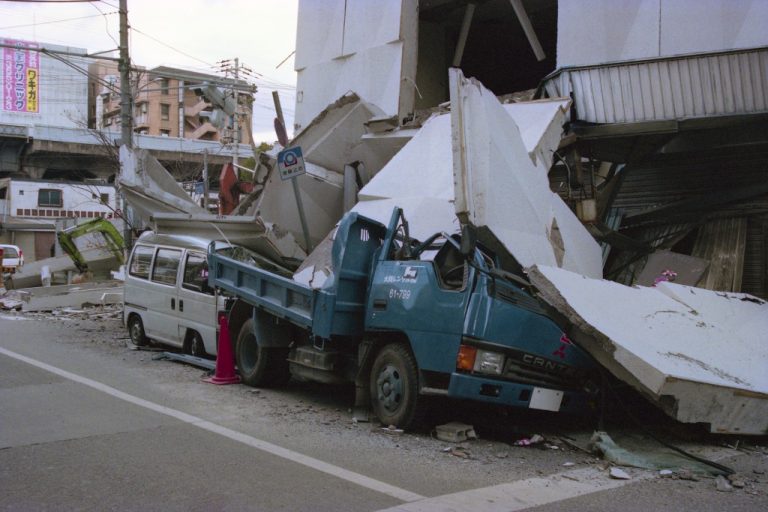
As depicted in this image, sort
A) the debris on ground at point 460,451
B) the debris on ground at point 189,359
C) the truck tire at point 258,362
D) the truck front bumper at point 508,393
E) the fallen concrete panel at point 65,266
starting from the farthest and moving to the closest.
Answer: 1. the fallen concrete panel at point 65,266
2. the debris on ground at point 189,359
3. the truck tire at point 258,362
4. the truck front bumper at point 508,393
5. the debris on ground at point 460,451

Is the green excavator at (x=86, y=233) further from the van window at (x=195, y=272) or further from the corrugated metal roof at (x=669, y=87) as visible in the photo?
the corrugated metal roof at (x=669, y=87)

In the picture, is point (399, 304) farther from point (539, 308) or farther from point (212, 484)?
point (212, 484)

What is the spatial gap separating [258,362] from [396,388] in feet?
9.18

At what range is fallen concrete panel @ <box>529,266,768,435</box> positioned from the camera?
6.30 meters

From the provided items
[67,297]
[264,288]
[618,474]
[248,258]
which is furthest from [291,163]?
[67,297]

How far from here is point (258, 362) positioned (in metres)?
9.45

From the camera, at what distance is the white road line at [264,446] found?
17.5 ft

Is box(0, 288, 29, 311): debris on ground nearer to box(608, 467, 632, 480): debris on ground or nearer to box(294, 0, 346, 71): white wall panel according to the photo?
box(294, 0, 346, 71): white wall panel

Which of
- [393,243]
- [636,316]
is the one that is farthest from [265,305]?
[636,316]

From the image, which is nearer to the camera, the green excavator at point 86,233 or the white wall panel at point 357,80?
the white wall panel at point 357,80

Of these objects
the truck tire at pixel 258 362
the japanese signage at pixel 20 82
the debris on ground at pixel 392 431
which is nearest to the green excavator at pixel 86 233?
the truck tire at pixel 258 362

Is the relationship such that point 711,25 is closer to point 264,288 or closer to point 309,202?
point 309,202

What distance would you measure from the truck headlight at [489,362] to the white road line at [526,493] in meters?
1.09

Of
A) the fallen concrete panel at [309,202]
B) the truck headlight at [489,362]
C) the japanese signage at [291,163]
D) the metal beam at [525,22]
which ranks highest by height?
the metal beam at [525,22]
